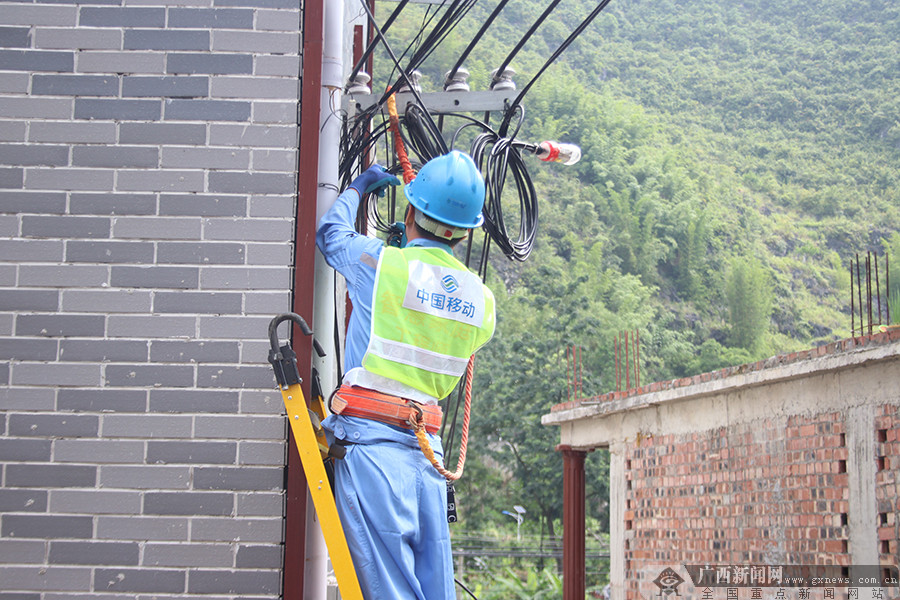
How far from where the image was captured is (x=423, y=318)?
3287mm

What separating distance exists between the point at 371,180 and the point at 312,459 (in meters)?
1.23

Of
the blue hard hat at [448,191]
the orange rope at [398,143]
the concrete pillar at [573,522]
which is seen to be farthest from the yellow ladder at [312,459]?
the concrete pillar at [573,522]

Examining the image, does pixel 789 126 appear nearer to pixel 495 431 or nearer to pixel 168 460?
pixel 495 431

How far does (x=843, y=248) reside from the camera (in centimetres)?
7025

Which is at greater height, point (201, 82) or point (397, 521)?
point (201, 82)

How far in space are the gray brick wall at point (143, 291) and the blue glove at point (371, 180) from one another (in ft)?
0.87

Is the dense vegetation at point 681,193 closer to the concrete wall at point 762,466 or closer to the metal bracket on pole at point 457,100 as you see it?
the concrete wall at point 762,466

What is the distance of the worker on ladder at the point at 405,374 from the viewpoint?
3.10 metres

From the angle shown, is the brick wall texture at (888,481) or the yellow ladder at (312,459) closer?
the yellow ladder at (312,459)

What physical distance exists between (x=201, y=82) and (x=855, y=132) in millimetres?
84070

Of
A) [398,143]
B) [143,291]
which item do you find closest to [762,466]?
[398,143]

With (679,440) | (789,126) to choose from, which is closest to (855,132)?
(789,126)

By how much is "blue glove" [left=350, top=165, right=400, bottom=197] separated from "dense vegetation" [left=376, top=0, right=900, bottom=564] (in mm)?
35598

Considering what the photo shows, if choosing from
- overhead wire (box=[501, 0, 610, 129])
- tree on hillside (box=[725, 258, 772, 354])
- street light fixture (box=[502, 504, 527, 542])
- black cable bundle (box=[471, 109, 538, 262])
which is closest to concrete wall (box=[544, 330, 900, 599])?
black cable bundle (box=[471, 109, 538, 262])
